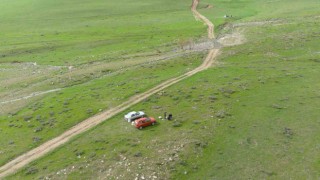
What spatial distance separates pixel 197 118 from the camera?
48.2 metres

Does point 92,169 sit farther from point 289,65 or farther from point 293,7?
point 293,7

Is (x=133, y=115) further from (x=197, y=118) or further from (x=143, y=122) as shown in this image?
(x=197, y=118)

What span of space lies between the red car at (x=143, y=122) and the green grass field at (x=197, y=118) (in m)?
0.76

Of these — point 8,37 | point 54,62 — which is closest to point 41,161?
point 54,62

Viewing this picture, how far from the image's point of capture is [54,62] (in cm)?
9875

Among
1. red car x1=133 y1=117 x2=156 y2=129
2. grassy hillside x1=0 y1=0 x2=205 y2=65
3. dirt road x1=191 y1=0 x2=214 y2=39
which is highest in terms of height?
red car x1=133 y1=117 x2=156 y2=129

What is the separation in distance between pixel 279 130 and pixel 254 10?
390 feet

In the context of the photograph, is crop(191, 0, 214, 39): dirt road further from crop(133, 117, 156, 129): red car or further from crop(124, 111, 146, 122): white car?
crop(133, 117, 156, 129): red car

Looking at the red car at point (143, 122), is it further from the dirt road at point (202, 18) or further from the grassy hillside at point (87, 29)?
the dirt road at point (202, 18)

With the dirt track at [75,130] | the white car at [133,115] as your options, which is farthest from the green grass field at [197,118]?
the dirt track at [75,130]

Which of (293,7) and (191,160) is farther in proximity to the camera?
(293,7)

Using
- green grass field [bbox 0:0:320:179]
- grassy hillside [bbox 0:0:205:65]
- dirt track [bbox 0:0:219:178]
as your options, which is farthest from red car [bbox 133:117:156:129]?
grassy hillside [bbox 0:0:205:65]

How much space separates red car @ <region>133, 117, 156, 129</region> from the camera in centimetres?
4628

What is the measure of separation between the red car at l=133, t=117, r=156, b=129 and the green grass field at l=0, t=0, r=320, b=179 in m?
0.76
